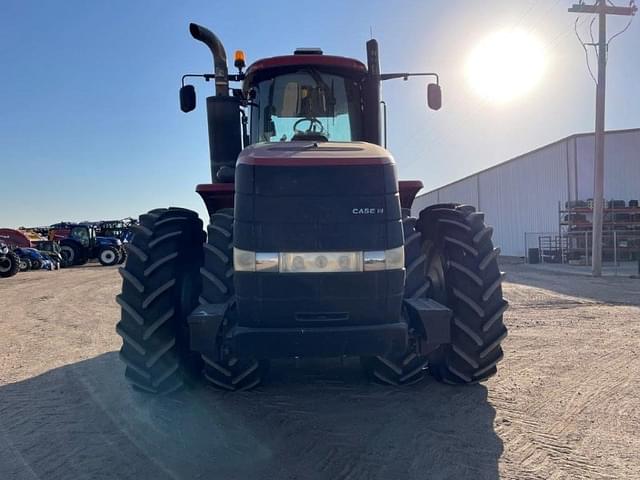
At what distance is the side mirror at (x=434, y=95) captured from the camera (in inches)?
213

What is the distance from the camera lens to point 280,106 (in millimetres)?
4652

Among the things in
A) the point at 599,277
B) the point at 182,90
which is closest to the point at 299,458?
the point at 182,90

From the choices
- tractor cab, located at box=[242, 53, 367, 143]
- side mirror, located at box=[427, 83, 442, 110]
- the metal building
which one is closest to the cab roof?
tractor cab, located at box=[242, 53, 367, 143]

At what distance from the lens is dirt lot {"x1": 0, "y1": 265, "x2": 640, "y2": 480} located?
3004mm

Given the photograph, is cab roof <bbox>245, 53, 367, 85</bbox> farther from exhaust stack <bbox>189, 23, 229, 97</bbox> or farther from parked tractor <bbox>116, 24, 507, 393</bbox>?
exhaust stack <bbox>189, 23, 229, 97</bbox>

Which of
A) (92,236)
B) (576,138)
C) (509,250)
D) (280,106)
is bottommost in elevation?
(509,250)

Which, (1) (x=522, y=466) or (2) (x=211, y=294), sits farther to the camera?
(2) (x=211, y=294)

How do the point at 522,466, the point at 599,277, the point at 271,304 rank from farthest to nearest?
the point at 599,277
the point at 271,304
the point at 522,466

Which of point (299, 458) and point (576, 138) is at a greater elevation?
point (576, 138)

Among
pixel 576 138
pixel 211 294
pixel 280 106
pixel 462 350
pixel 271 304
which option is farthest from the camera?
pixel 576 138

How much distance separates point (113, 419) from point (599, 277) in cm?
1609

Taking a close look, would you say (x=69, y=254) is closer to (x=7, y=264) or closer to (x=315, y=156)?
(x=7, y=264)

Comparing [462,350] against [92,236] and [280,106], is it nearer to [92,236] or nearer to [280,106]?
[280,106]

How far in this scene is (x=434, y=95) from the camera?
544cm
